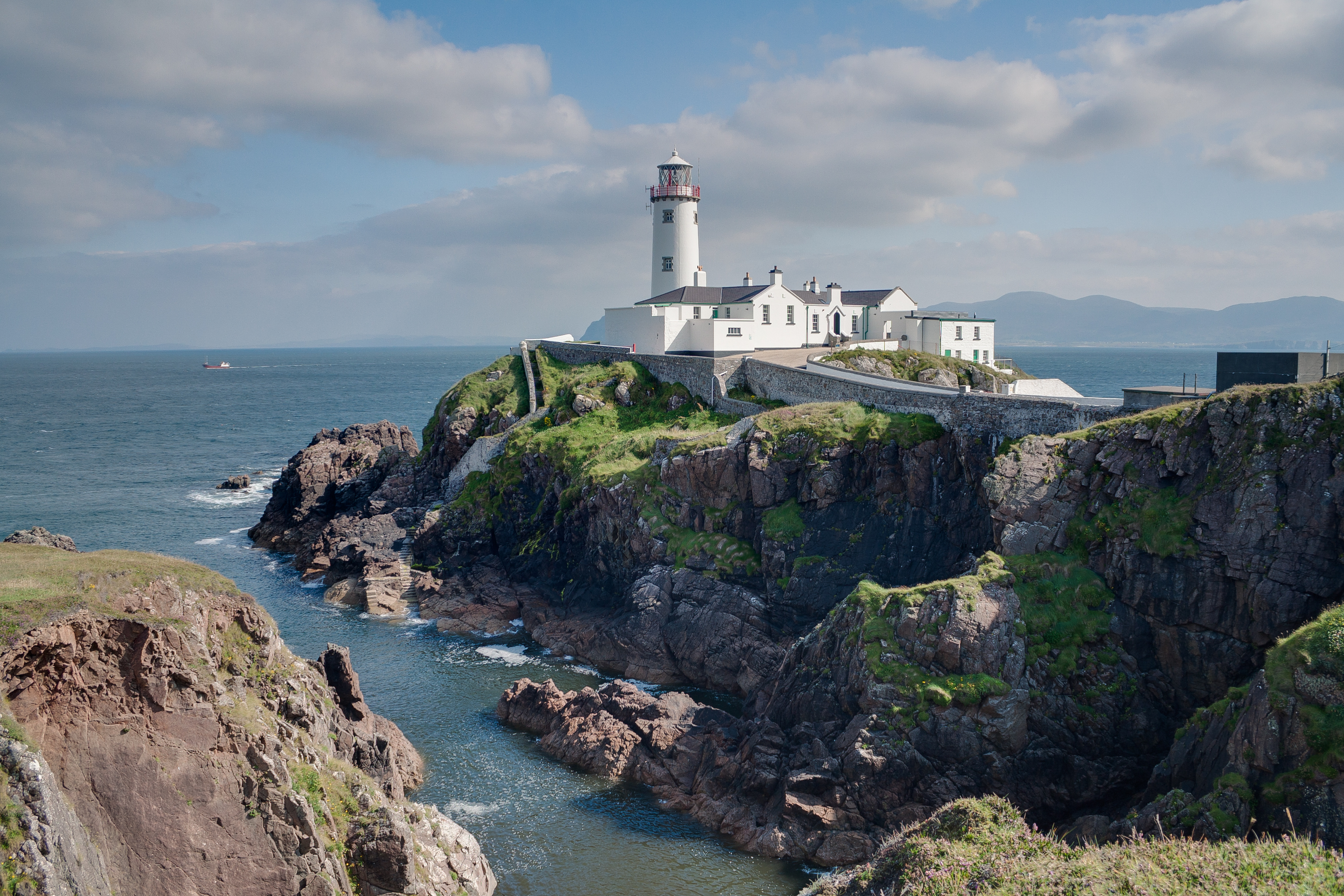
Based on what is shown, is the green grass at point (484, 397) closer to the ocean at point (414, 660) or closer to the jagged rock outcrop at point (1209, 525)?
the ocean at point (414, 660)

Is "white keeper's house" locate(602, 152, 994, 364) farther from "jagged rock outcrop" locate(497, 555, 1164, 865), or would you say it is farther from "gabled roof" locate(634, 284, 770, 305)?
"jagged rock outcrop" locate(497, 555, 1164, 865)

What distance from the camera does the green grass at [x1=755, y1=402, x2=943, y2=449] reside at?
3512 cm

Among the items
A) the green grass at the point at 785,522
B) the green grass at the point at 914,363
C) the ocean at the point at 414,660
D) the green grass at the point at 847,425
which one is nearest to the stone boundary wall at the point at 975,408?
the green grass at the point at 847,425

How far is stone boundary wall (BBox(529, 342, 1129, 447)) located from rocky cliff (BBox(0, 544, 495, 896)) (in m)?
23.1

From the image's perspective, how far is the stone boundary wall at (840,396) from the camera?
102 feet

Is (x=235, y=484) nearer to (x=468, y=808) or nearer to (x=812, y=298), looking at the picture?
(x=812, y=298)

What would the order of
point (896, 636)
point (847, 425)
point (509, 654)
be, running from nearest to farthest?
1. point (896, 636)
2. point (847, 425)
3. point (509, 654)

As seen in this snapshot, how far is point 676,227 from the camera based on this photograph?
67.6m

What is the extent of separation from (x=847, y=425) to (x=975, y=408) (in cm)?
566

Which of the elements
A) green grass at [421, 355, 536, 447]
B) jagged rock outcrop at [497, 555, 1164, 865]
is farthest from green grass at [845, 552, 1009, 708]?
green grass at [421, 355, 536, 447]

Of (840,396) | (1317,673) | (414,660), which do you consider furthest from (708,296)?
(1317,673)

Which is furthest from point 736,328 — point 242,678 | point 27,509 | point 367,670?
point 27,509

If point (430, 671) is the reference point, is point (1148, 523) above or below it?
above

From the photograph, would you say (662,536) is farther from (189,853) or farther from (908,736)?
(189,853)
